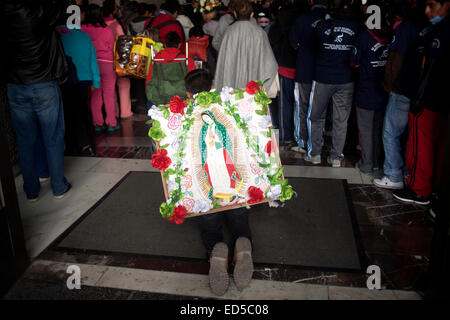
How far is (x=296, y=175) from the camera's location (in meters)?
4.32

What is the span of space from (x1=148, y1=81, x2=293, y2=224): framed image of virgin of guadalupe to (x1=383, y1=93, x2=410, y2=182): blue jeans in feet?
5.30

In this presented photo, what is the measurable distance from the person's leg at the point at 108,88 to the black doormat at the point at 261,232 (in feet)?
7.27

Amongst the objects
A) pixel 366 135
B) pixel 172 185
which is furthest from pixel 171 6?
pixel 172 185

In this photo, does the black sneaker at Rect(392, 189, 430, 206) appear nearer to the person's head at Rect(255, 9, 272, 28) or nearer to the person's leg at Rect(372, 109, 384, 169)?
the person's leg at Rect(372, 109, 384, 169)

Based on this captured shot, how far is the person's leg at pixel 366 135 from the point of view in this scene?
417 centimetres

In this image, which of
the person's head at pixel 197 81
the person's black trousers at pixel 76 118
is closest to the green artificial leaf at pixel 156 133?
the person's head at pixel 197 81

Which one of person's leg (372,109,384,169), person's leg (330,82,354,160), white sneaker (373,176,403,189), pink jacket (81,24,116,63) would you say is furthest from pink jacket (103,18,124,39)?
white sneaker (373,176,403,189)

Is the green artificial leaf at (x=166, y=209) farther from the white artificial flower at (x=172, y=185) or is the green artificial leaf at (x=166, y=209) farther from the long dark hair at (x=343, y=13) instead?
the long dark hair at (x=343, y=13)

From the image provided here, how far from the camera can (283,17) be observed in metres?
4.69

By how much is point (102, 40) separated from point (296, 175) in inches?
126

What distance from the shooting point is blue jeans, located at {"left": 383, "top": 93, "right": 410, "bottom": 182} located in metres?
3.70
